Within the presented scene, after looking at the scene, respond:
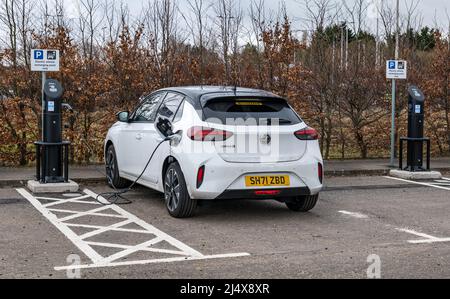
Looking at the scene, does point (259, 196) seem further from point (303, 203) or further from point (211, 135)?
point (303, 203)

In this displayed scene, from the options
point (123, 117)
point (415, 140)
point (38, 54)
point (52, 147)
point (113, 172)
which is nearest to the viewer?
point (123, 117)

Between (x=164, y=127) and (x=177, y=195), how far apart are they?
0.98 meters

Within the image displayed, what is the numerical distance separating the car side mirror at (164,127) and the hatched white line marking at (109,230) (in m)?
1.12

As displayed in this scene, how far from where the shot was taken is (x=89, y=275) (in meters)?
5.44

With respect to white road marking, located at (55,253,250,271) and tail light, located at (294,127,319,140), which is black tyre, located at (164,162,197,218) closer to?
tail light, located at (294,127,319,140)

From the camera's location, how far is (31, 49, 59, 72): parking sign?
10.4 m

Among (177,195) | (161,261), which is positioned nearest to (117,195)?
(177,195)

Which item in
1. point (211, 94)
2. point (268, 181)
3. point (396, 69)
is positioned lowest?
point (268, 181)

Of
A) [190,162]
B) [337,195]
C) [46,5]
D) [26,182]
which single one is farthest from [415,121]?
[46,5]

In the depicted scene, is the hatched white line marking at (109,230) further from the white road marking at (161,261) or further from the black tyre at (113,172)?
the black tyre at (113,172)

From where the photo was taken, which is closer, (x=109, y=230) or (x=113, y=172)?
(x=109, y=230)

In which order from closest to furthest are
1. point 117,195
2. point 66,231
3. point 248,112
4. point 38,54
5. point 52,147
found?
1. point 66,231
2. point 248,112
3. point 117,195
4. point 52,147
5. point 38,54

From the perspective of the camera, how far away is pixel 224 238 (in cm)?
695

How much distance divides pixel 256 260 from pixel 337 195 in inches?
172
